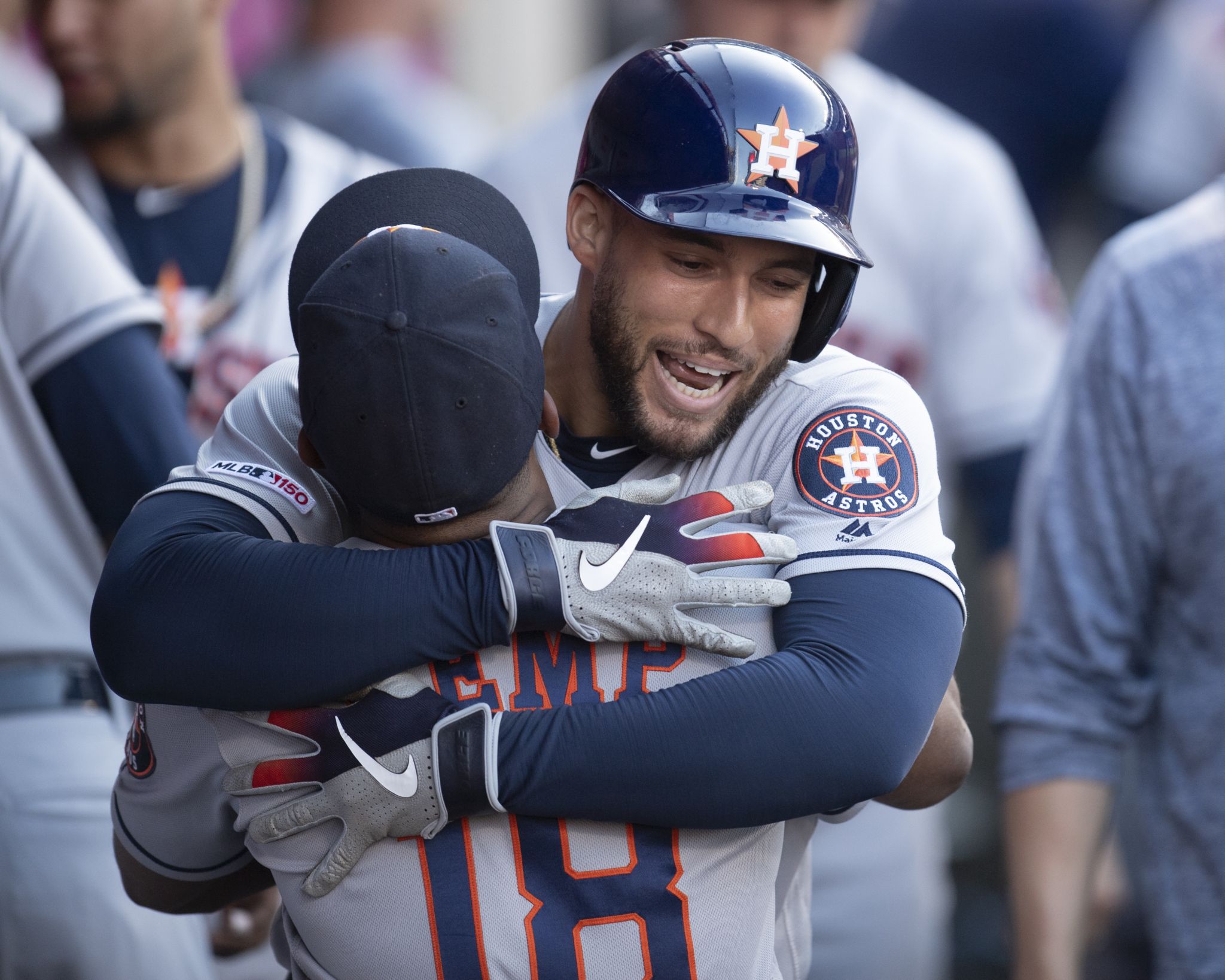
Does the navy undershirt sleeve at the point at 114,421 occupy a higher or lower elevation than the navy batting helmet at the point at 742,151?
lower

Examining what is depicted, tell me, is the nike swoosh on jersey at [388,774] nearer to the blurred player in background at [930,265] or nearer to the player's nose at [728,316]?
the player's nose at [728,316]

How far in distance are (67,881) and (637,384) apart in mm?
1219

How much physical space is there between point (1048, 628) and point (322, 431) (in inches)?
59.8

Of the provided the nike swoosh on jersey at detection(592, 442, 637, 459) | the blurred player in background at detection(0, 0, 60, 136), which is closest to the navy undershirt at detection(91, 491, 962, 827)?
the nike swoosh on jersey at detection(592, 442, 637, 459)

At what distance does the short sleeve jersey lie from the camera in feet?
5.29

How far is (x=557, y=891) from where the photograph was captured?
1.62 meters

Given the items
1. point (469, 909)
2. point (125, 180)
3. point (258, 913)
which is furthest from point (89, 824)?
point (125, 180)

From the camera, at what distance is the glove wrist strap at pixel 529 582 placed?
62.1 inches

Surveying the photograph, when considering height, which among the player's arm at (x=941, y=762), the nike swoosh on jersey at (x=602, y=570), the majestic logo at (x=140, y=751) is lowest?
A: the player's arm at (x=941, y=762)

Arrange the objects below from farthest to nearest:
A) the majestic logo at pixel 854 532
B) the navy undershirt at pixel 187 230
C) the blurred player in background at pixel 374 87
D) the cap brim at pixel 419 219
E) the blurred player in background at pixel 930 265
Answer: the blurred player in background at pixel 374 87, the blurred player in background at pixel 930 265, the navy undershirt at pixel 187 230, the cap brim at pixel 419 219, the majestic logo at pixel 854 532

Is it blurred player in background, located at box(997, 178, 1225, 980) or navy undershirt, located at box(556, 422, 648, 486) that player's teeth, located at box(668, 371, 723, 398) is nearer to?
navy undershirt, located at box(556, 422, 648, 486)

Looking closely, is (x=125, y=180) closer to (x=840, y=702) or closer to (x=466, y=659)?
(x=466, y=659)

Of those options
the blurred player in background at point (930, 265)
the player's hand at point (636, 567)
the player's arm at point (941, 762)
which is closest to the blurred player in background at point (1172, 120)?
the blurred player in background at point (930, 265)

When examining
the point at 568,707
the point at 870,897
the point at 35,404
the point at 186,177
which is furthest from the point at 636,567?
the point at 186,177
